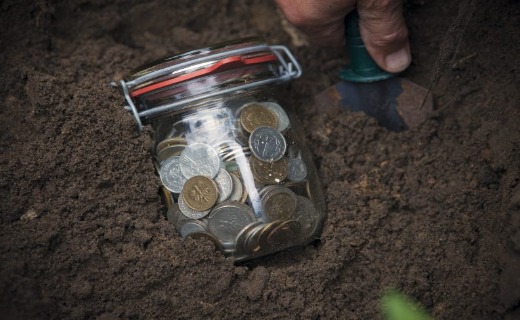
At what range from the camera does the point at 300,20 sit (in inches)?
79.4

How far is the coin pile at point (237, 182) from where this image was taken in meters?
1.74

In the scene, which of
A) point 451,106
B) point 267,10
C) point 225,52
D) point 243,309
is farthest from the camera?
point 267,10

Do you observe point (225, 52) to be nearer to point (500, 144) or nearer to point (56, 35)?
point (56, 35)

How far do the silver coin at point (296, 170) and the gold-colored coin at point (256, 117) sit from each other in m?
0.14

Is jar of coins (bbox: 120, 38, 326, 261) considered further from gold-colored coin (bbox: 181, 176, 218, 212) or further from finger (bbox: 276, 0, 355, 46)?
finger (bbox: 276, 0, 355, 46)

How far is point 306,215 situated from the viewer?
71.7 inches

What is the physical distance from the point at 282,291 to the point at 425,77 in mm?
1090

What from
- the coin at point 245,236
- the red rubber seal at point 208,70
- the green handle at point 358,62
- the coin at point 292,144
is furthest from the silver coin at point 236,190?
the green handle at point 358,62

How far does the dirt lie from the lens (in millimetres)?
1632

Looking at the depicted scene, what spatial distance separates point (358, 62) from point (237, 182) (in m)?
0.77

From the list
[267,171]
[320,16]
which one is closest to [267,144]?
[267,171]

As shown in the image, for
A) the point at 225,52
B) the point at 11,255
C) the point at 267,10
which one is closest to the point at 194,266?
the point at 11,255

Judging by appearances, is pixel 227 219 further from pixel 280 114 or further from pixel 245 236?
pixel 280 114

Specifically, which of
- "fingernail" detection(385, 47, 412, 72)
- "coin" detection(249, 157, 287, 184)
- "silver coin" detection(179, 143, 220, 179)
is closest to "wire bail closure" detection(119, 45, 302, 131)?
"silver coin" detection(179, 143, 220, 179)
